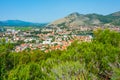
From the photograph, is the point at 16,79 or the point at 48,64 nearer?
the point at 16,79

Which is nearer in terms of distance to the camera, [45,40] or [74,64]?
[74,64]

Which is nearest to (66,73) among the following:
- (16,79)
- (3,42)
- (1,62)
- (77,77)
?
(77,77)

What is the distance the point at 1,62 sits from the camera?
16531 millimetres

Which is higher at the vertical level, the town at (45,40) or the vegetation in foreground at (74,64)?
the vegetation in foreground at (74,64)

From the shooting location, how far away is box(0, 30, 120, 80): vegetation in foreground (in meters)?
12.2

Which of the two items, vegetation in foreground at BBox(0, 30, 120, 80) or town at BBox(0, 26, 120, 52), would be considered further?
town at BBox(0, 26, 120, 52)

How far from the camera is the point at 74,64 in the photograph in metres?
12.9

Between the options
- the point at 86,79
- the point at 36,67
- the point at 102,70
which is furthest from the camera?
the point at 102,70

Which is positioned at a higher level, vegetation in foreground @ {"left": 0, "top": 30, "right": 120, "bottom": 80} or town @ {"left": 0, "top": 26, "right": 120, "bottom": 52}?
vegetation in foreground @ {"left": 0, "top": 30, "right": 120, "bottom": 80}

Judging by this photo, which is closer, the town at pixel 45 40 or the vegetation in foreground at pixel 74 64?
the vegetation in foreground at pixel 74 64

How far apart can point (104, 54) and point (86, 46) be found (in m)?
2.51

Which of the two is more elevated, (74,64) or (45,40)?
(74,64)

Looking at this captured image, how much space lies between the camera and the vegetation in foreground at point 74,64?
40.0ft

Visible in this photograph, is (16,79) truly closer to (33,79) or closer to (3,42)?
(33,79)
